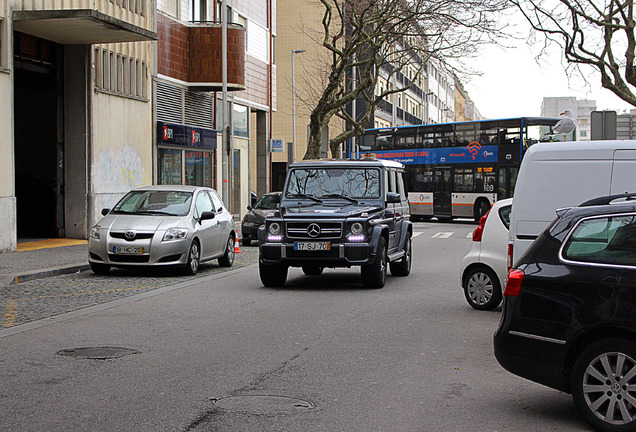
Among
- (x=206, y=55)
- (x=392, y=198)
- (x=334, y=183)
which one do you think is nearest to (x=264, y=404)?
(x=392, y=198)

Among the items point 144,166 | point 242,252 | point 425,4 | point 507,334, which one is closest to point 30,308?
point 507,334

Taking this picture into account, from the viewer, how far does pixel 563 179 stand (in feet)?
29.9

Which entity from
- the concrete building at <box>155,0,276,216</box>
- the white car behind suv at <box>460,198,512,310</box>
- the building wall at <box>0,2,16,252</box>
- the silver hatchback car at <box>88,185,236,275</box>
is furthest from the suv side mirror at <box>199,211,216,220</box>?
the concrete building at <box>155,0,276,216</box>

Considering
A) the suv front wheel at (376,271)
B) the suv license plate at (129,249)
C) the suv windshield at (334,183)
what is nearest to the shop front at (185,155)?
the suv license plate at (129,249)

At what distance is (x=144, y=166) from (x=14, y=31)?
6.70 m

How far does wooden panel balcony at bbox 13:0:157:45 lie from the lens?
19797 millimetres

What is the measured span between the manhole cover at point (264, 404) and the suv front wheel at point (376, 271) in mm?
7340

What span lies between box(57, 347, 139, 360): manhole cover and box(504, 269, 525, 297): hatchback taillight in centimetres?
382

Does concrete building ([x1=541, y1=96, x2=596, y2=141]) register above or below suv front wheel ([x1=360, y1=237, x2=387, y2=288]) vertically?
above

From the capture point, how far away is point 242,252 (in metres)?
22.8

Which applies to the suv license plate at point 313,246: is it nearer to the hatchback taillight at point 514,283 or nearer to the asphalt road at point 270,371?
the asphalt road at point 270,371

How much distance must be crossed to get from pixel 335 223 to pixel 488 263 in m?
2.78

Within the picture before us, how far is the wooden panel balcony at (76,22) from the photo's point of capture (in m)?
19.8

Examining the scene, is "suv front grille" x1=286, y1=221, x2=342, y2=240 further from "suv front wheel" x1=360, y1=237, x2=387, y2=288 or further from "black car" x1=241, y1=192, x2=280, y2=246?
"black car" x1=241, y1=192, x2=280, y2=246
